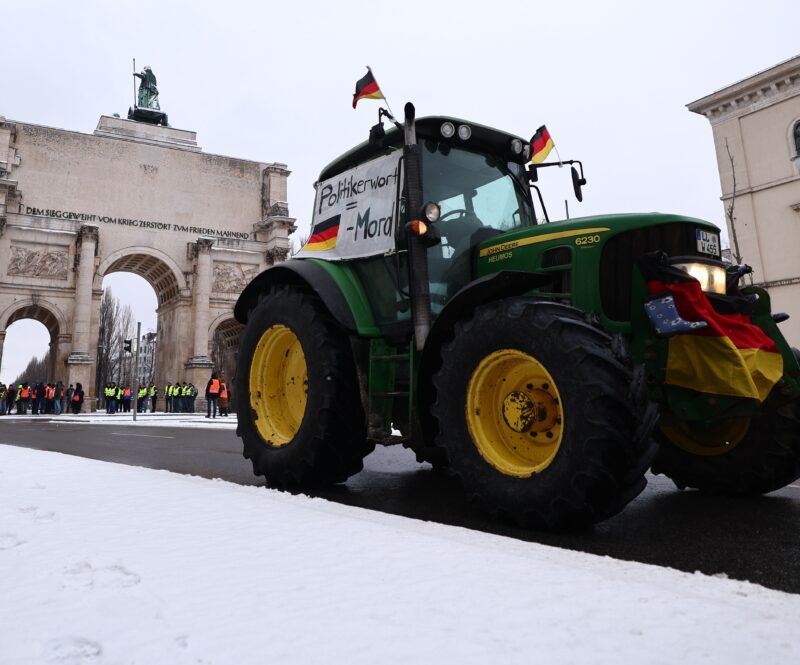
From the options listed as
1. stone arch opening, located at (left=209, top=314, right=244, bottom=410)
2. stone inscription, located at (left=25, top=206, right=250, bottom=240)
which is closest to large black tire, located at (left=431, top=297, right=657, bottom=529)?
stone arch opening, located at (left=209, top=314, right=244, bottom=410)

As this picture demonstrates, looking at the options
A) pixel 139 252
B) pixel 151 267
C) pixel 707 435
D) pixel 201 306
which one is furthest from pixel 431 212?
pixel 151 267

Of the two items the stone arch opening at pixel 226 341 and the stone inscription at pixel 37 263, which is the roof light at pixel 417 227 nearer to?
the stone arch opening at pixel 226 341

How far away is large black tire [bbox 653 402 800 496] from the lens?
395 centimetres

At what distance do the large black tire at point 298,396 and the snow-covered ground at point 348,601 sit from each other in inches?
52.7

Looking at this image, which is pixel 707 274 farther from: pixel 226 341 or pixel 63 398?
pixel 226 341

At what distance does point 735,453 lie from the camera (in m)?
4.19

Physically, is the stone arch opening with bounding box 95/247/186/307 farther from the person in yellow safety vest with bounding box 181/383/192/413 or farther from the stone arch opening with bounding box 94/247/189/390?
the person in yellow safety vest with bounding box 181/383/192/413

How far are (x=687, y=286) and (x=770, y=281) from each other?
27351 mm

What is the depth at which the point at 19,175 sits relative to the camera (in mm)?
36719

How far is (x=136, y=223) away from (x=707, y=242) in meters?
39.7

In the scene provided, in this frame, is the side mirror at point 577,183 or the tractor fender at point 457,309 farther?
the side mirror at point 577,183

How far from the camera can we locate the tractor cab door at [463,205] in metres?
4.43

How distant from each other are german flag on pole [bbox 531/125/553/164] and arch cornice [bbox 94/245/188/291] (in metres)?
37.1

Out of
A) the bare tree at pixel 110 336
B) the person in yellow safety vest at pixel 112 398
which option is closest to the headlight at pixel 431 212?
the person in yellow safety vest at pixel 112 398
